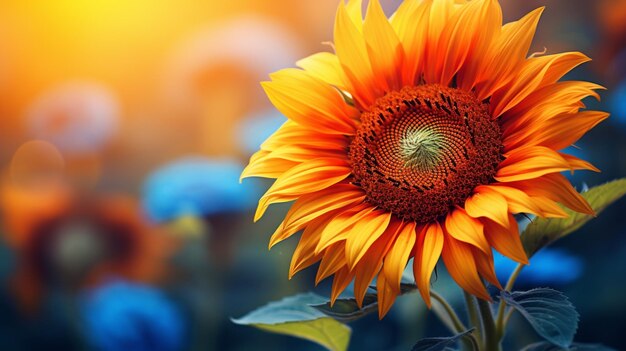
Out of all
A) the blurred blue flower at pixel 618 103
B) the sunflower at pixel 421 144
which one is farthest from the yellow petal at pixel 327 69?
the blurred blue flower at pixel 618 103

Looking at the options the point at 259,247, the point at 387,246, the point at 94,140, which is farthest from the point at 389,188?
the point at 94,140

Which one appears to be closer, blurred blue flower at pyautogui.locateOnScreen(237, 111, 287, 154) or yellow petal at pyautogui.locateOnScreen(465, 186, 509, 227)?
yellow petal at pyautogui.locateOnScreen(465, 186, 509, 227)

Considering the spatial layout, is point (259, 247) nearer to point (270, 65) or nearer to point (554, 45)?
point (270, 65)

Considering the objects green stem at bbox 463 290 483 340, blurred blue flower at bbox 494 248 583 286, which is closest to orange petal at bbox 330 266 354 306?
green stem at bbox 463 290 483 340

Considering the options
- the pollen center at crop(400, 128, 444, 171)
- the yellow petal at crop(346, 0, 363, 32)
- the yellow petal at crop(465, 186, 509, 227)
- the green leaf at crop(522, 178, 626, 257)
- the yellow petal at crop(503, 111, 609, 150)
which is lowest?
the green leaf at crop(522, 178, 626, 257)

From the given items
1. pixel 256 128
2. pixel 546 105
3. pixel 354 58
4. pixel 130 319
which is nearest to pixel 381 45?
pixel 354 58

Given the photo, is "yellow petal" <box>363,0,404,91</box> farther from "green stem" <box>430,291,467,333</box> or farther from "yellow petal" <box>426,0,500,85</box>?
"green stem" <box>430,291,467,333</box>
